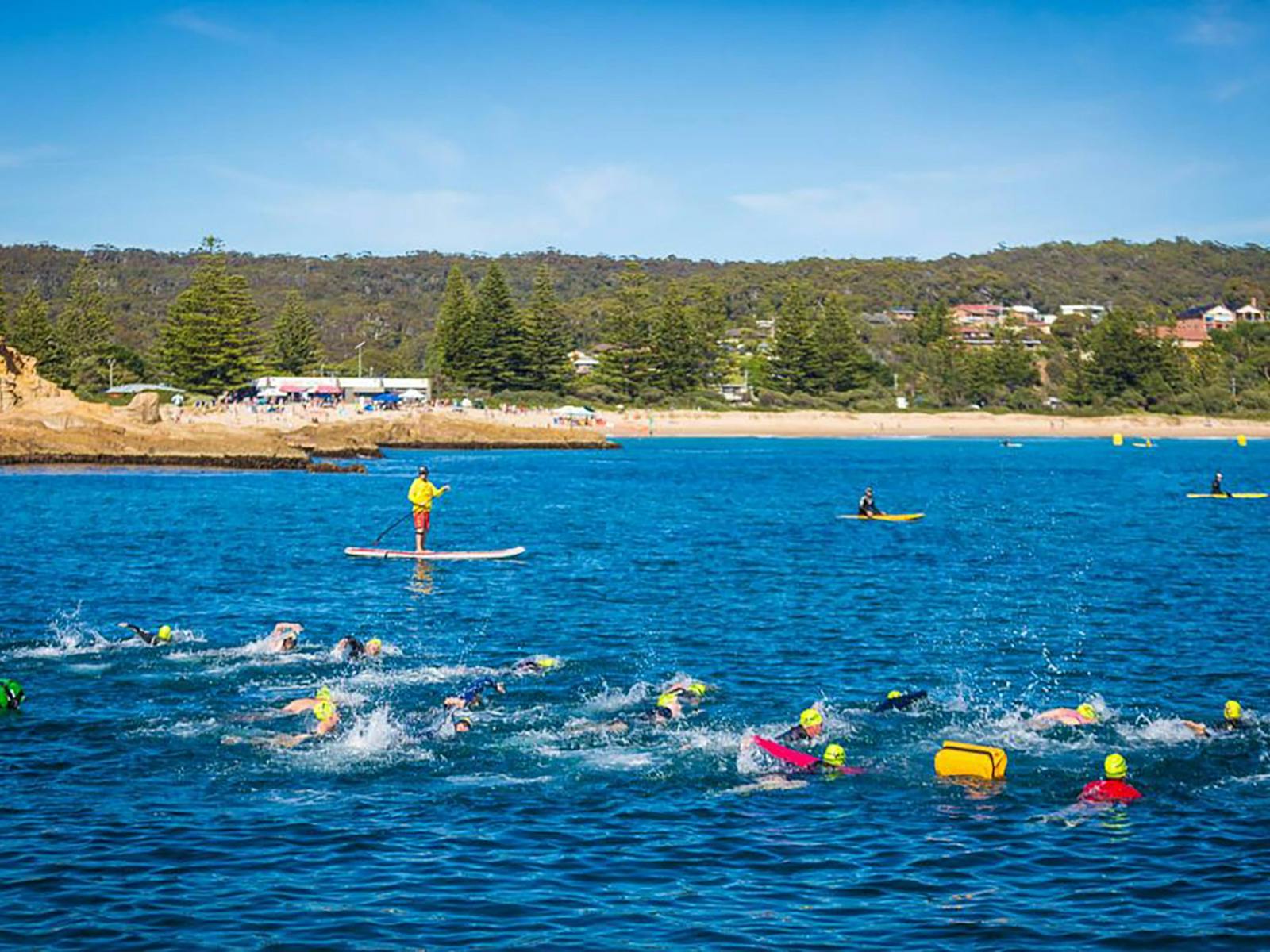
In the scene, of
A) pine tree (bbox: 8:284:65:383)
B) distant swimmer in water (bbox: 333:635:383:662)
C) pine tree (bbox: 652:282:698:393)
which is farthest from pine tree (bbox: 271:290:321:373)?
distant swimmer in water (bbox: 333:635:383:662)

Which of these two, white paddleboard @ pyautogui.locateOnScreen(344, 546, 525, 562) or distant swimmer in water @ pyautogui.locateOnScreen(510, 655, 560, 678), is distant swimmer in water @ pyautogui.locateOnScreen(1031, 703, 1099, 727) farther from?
white paddleboard @ pyautogui.locateOnScreen(344, 546, 525, 562)

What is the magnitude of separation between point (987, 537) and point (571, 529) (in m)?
16.2

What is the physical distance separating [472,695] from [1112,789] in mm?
9836

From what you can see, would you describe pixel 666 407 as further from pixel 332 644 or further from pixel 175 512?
pixel 332 644

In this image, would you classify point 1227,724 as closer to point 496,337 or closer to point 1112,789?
point 1112,789

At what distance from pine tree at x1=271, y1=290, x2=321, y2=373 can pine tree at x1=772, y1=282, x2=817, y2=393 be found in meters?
55.2

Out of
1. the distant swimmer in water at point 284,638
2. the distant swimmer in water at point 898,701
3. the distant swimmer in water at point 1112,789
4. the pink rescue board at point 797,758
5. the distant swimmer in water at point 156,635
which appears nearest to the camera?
the distant swimmer in water at point 1112,789

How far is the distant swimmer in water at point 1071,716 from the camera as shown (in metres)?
21.6

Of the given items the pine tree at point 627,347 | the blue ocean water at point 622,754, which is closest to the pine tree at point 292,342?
the pine tree at point 627,347

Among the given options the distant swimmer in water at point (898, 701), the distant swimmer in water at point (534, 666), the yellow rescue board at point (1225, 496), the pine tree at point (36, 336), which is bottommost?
the distant swimmer in water at point (534, 666)

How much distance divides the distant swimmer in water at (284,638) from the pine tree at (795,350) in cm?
13961

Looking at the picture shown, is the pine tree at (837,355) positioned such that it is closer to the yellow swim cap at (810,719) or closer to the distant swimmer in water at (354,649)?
the distant swimmer in water at (354,649)

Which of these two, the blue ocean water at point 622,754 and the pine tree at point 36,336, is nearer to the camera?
the blue ocean water at point 622,754

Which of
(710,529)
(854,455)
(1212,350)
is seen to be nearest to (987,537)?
(710,529)
